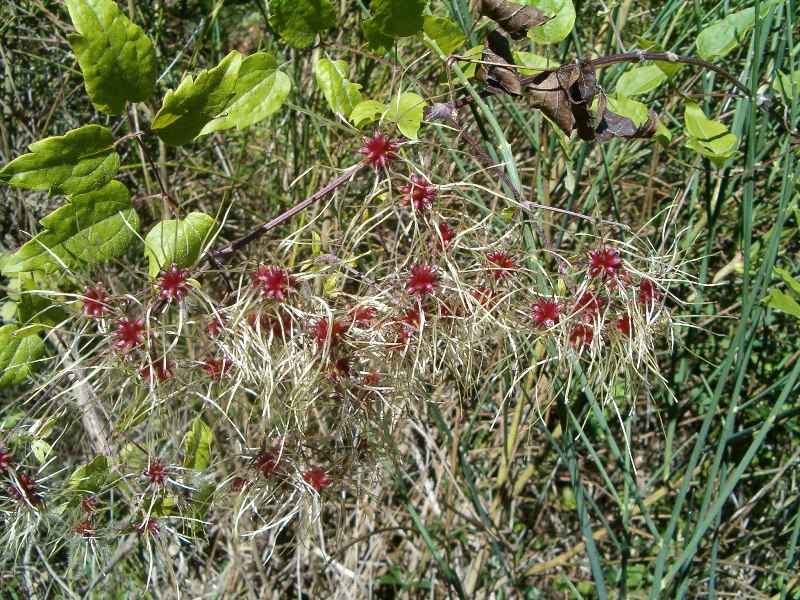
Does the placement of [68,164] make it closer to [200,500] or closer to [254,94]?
[254,94]

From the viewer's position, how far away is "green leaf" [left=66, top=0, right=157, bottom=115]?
1.68 feet

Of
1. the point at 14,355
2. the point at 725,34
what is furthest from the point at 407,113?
the point at 14,355

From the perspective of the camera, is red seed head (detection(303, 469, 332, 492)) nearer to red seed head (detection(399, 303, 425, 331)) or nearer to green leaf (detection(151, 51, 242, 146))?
red seed head (detection(399, 303, 425, 331))

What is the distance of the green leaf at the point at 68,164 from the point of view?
526mm

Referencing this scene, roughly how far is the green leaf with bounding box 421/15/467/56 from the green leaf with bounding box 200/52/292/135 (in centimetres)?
14

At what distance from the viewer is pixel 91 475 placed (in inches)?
27.8

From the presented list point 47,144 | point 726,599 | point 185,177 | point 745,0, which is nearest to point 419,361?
point 47,144

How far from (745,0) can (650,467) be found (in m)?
0.94

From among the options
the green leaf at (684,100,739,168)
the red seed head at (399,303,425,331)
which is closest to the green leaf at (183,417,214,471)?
the red seed head at (399,303,425,331)

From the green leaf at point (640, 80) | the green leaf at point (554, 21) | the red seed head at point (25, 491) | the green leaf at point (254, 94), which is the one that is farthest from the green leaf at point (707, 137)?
the red seed head at point (25, 491)

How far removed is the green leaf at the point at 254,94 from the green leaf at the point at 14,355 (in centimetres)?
28

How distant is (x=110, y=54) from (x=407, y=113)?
244mm

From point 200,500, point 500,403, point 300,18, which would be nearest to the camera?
point 300,18

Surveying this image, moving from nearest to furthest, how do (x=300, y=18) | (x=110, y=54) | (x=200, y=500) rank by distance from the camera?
(x=110, y=54)
(x=300, y=18)
(x=200, y=500)
